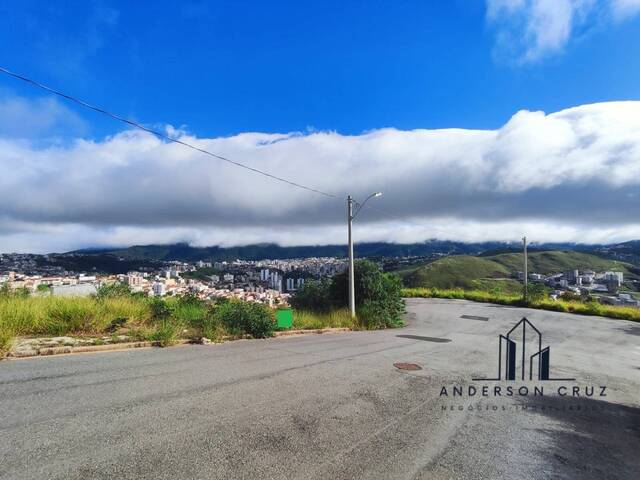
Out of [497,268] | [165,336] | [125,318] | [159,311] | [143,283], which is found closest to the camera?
[165,336]

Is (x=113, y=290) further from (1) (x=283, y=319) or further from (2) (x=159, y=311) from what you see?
(1) (x=283, y=319)

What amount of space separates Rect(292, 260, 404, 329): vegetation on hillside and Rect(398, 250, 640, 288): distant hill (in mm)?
94078

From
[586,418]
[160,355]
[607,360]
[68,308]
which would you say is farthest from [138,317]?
[607,360]

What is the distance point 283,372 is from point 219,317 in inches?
196

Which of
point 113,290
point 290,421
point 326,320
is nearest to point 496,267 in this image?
point 326,320

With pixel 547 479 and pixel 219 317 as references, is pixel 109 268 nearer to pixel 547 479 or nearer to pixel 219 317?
pixel 219 317

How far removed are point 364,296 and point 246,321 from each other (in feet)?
30.4

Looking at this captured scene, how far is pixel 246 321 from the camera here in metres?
11.2

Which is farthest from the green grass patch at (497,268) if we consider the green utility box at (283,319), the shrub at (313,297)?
the green utility box at (283,319)

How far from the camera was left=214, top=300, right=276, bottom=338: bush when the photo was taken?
35.9ft

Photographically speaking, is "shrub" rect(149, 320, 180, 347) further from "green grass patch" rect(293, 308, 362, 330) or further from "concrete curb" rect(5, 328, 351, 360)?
"green grass patch" rect(293, 308, 362, 330)

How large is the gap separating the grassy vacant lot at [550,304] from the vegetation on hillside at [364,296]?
46.8 ft

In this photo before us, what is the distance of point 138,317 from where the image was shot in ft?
34.3

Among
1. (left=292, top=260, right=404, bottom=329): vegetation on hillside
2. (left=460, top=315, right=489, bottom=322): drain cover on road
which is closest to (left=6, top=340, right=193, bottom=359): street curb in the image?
(left=292, top=260, right=404, bottom=329): vegetation on hillside
